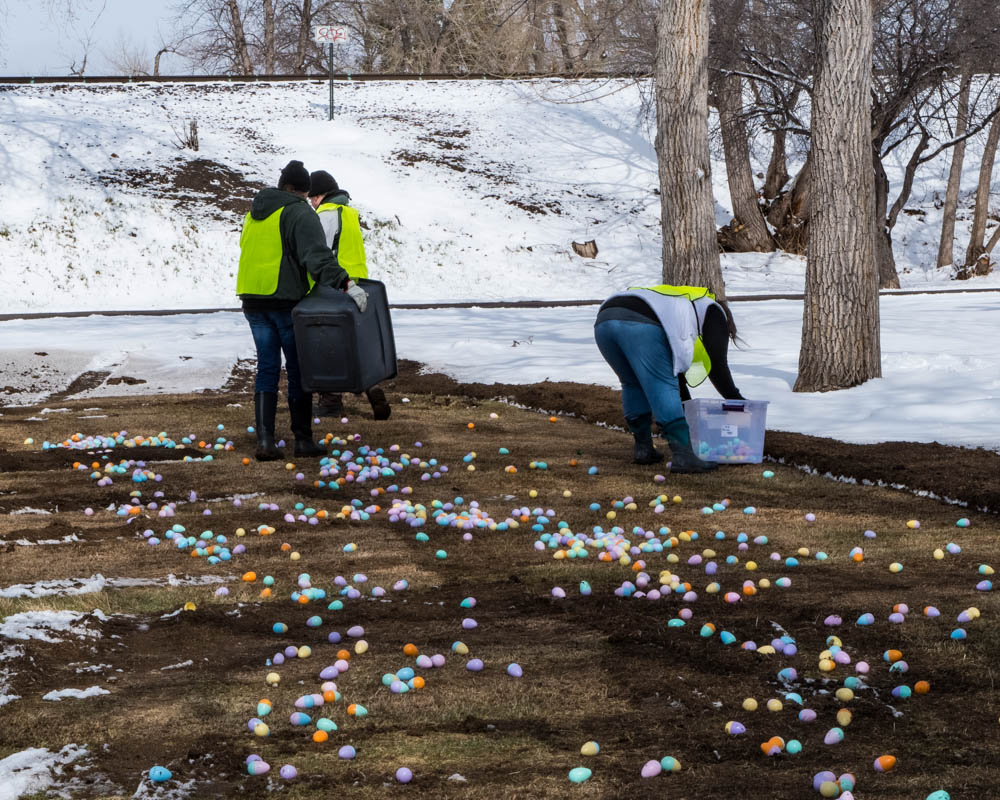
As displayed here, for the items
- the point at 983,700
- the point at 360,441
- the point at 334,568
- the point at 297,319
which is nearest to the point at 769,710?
the point at 983,700

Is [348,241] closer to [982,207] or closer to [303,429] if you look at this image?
[303,429]

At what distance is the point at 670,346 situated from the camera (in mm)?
Result: 6844

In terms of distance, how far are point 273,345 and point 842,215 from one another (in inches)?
202

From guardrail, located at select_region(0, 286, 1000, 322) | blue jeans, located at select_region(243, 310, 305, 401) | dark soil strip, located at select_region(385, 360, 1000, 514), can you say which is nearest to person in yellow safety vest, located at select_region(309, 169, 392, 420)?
blue jeans, located at select_region(243, 310, 305, 401)

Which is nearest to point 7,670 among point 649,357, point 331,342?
point 331,342

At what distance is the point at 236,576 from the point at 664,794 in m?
2.68

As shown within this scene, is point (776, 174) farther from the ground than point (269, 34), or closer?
closer

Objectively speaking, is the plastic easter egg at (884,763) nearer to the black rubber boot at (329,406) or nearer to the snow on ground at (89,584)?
the snow on ground at (89,584)

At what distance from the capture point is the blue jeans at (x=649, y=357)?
6.87 metres

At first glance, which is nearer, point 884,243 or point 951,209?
point 884,243

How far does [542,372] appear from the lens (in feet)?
38.1

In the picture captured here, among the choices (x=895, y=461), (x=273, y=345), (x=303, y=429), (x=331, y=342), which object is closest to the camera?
(x=895, y=461)

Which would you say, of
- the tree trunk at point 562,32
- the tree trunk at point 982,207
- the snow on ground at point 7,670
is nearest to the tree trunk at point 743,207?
the tree trunk at point 982,207

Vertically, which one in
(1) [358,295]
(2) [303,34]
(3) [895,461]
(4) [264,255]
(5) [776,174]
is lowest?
(3) [895,461]
